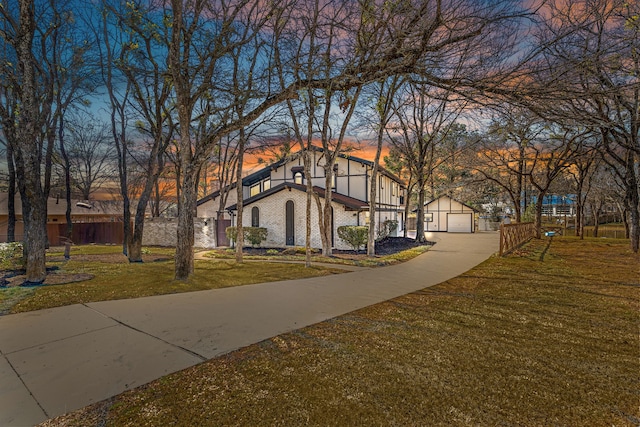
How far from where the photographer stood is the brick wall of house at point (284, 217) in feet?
64.9

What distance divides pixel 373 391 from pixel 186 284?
6489 millimetres

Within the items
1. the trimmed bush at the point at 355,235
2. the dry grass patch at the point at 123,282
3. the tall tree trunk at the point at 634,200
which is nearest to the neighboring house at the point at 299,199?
the trimmed bush at the point at 355,235

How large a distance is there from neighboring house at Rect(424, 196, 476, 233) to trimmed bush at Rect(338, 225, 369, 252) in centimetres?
2124

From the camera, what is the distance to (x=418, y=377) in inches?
134

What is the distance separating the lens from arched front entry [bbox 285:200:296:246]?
69.2 feet

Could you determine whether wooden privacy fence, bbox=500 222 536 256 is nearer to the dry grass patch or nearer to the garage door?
the dry grass patch

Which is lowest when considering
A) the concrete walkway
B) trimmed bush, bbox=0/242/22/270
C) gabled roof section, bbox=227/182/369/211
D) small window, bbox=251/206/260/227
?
the concrete walkway

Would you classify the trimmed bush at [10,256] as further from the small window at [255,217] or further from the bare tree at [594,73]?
the bare tree at [594,73]

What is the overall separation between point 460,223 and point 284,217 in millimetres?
25492

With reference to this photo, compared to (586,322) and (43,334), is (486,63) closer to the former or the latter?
(586,322)

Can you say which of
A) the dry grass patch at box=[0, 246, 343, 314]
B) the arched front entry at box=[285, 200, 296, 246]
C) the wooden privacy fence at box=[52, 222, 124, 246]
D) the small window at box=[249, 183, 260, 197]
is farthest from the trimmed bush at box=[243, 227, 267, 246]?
the wooden privacy fence at box=[52, 222, 124, 246]

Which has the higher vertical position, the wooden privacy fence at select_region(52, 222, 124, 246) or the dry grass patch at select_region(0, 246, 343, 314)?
the wooden privacy fence at select_region(52, 222, 124, 246)

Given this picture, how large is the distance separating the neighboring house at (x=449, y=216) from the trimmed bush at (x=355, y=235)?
836 inches

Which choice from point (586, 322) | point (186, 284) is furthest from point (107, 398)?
point (586, 322)
